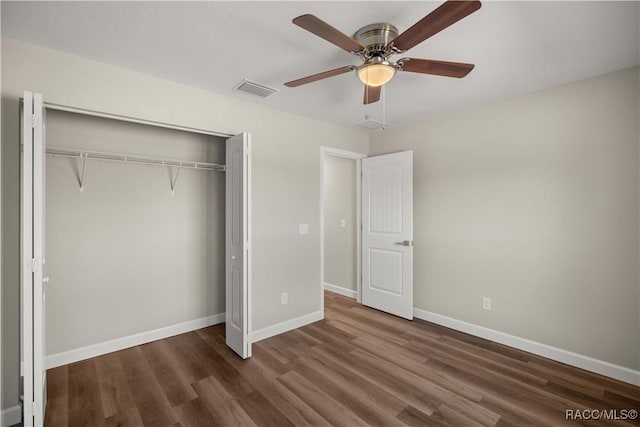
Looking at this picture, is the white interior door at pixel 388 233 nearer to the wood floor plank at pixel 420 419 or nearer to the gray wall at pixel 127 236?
the wood floor plank at pixel 420 419

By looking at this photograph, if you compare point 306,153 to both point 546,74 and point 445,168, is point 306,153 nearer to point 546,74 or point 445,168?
point 445,168

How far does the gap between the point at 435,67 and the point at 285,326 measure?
3.02 meters

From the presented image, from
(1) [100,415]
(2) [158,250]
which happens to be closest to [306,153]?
(2) [158,250]

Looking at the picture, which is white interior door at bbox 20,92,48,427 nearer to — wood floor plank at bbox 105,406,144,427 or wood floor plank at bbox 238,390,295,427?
wood floor plank at bbox 105,406,144,427

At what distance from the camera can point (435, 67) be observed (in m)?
1.90

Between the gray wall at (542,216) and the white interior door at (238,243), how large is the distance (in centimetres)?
227

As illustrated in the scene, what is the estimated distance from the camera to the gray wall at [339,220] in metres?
4.79

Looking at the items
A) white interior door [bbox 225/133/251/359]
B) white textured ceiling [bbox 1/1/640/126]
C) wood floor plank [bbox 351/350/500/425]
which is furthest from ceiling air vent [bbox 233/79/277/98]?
wood floor plank [bbox 351/350/500/425]

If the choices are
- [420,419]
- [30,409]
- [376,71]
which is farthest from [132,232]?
[420,419]

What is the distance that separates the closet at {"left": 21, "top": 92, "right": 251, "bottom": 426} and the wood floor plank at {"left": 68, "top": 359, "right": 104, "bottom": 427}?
0.69 ft

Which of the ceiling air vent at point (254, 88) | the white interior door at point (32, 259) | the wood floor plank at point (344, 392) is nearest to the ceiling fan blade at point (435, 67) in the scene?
the ceiling air vent at point (254, 88)

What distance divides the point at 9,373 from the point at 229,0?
2.83m

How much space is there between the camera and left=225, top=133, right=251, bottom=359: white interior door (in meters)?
2.80

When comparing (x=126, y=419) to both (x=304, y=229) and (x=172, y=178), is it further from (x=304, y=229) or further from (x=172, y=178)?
(x=304, y=229)
